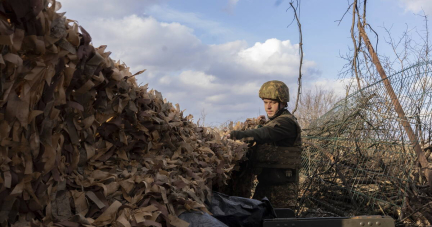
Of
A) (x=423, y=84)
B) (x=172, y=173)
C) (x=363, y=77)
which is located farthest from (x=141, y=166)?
(x=363, y=77)

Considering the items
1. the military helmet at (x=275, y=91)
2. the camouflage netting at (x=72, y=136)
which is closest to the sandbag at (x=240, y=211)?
the camouflage netting at (x=72, y=136)

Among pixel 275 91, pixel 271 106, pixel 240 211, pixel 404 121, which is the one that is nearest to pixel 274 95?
pixel 275 91

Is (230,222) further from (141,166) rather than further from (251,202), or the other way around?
(141,166)

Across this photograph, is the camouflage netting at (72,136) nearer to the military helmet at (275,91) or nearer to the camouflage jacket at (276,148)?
the camouflage jacket at (276,148)

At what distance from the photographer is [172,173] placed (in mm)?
2281

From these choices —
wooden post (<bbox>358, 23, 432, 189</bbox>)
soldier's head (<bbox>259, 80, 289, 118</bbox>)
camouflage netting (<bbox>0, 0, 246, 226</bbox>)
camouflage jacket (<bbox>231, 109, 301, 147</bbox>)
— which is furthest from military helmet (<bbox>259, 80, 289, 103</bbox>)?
camouflage netting (<bbox>0, 0, 246, 226</bbox>)

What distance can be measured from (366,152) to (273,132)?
5.94 feet

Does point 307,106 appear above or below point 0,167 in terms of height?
above

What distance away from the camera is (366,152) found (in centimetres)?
571

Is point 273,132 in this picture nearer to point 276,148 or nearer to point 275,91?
point 276,148

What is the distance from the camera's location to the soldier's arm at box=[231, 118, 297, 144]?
461cm

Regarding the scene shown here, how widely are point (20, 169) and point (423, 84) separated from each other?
584 cm

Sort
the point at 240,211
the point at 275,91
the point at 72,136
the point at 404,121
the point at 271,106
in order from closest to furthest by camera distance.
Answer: the point at 72,136
the point at 240,211
the point at 275,91
the point at 271,106
the point at 404,121

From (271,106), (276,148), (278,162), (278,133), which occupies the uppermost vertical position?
(271,106)
